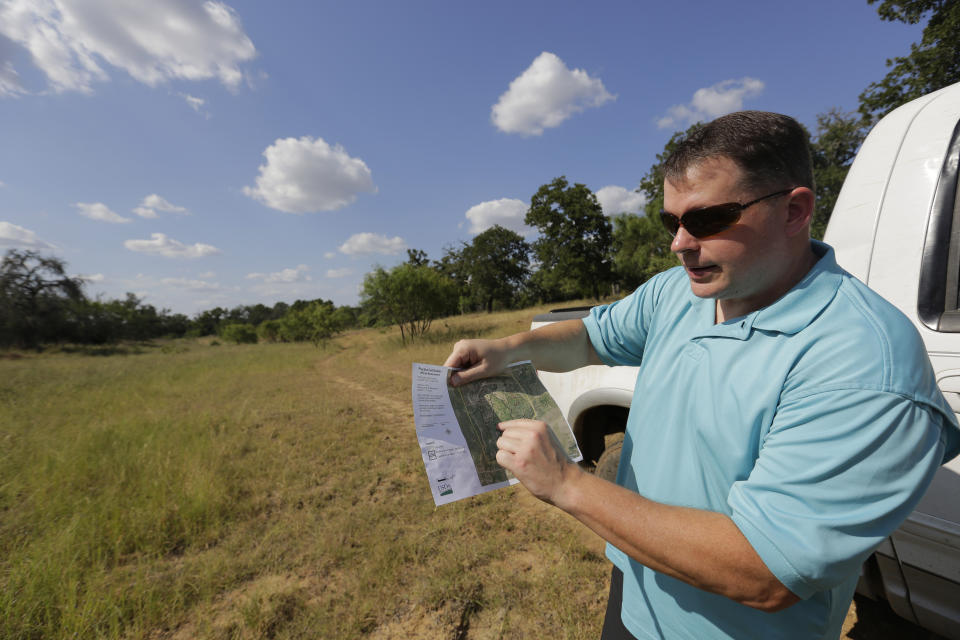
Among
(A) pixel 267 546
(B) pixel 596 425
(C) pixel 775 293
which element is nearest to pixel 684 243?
(C) pixel 775 293

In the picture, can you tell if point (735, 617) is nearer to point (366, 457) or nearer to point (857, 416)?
point (857, 416)

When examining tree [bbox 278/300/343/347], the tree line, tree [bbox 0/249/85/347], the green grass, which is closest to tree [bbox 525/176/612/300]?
the tree line

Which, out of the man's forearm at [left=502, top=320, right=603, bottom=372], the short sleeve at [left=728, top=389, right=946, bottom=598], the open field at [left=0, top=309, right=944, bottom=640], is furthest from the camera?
the open field at [left=0, top=309, right=944, bottom=640]

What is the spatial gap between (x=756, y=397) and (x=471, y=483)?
848 mm

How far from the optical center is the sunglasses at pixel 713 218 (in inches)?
38.8

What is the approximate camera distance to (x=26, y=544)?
3152 mm

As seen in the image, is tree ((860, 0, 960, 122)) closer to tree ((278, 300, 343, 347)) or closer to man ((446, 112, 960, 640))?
man ((446, 112, 960, 640))

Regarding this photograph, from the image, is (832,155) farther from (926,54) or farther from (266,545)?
(266,545)

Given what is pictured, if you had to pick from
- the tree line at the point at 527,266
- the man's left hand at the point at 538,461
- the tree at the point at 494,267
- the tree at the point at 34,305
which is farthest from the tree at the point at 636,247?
the tree at the point at 34,305

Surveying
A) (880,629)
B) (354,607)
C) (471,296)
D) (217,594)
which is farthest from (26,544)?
(471,296)

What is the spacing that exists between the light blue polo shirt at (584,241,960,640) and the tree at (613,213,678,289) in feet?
82.4

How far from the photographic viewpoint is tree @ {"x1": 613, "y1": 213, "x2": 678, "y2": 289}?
86.9 ft

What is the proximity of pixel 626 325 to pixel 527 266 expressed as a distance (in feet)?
181

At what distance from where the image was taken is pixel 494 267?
52469 mm
